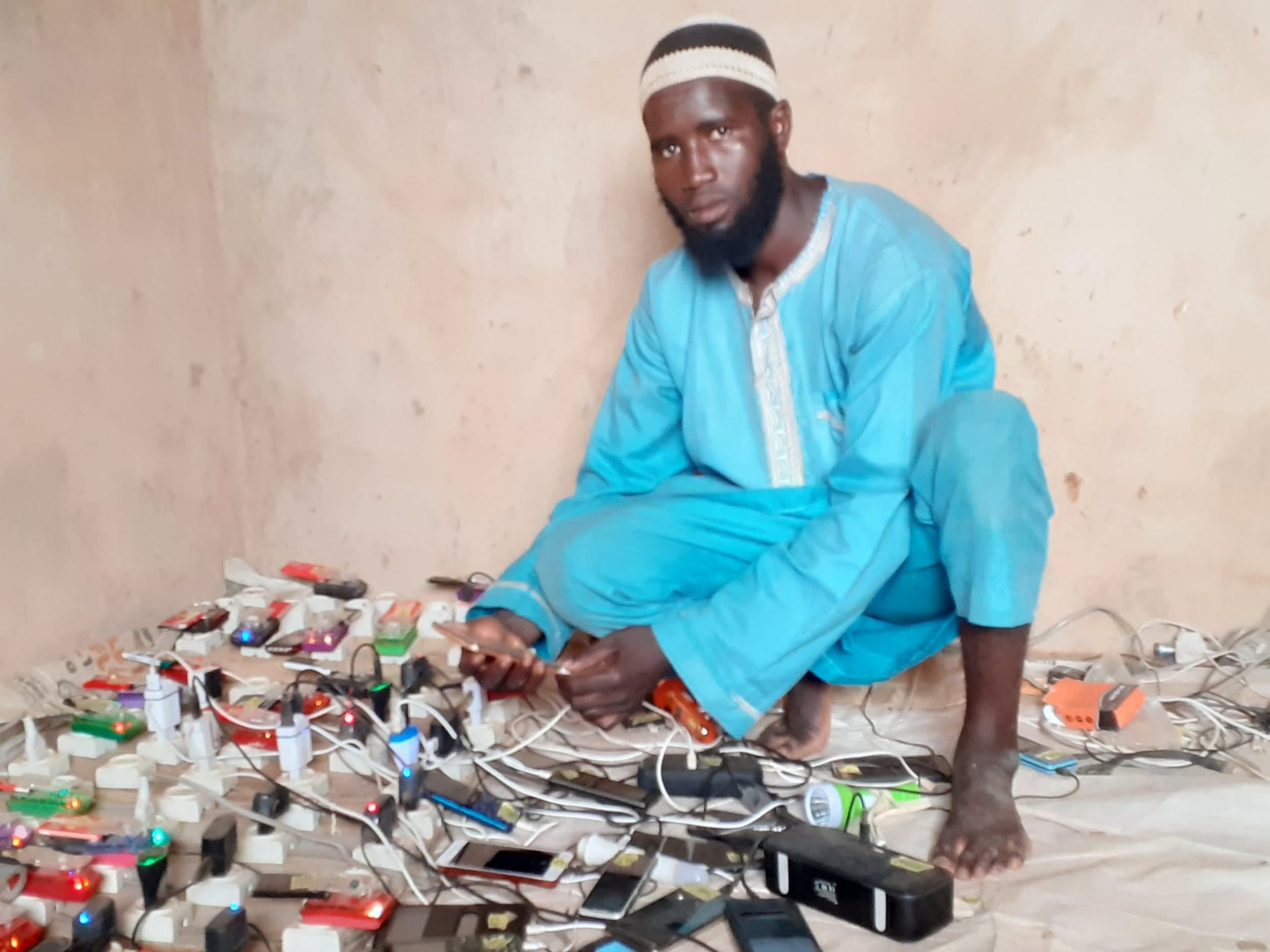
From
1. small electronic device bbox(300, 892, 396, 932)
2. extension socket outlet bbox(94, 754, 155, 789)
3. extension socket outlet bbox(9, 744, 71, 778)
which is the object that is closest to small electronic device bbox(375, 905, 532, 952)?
A: small electronic device bbox(300, 892, 396, 932)

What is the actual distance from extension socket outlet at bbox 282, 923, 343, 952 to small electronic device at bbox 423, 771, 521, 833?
23 centimetres

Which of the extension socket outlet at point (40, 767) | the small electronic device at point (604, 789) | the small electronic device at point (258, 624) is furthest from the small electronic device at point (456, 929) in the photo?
the small electronic device at point (258, 624)

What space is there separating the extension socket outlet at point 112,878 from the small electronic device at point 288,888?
14 cm

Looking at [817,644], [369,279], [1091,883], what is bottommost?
[1091,883]

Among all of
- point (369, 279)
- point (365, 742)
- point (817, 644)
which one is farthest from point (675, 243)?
point (365, 742)

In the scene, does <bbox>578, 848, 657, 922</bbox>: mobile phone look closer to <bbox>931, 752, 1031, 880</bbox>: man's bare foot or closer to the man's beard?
<bbox>931, 752, 1031, 880</bbox>: man's bare foot

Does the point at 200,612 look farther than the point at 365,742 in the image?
Yes

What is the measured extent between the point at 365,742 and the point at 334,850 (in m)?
0.22

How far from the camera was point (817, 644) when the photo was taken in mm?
1102

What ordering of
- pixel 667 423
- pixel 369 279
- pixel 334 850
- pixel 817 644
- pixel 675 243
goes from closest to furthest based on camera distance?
pixel 334 850 < pixel 817 644 < pixel 667 423 < pixel 675 243 < pixel 369 279

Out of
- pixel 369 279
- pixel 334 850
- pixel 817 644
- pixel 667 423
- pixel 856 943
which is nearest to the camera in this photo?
pixel 856 943

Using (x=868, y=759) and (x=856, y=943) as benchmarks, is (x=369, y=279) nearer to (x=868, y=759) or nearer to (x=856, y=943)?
(x=868, y=759)

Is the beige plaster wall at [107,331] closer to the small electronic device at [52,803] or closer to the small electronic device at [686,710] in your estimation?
the small electronic device at [52,803]

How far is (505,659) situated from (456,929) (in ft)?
1.27
